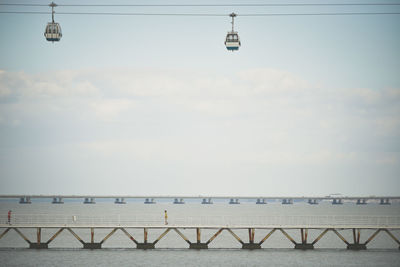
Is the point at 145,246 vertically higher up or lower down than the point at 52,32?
lower down

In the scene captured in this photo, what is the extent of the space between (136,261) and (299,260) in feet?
59.3

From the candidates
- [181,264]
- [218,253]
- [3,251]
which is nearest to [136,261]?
[181,264]

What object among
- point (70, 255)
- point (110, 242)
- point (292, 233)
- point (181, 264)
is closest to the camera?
point (181, 264)

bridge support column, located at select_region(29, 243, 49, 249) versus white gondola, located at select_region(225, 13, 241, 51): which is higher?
white gondola, located at select_region(225, 13, 241, 51)

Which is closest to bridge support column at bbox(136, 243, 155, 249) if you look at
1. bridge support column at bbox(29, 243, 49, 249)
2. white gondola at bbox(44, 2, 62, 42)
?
bridge support column at bbox(29, 243, 49, 249)

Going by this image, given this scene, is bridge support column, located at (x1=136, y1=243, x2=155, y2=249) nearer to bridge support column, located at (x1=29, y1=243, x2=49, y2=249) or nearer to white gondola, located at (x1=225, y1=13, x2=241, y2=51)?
bridge support column, located at (x1=29, y1=243, x2=49, y2=249)

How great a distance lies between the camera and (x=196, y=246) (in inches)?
2451

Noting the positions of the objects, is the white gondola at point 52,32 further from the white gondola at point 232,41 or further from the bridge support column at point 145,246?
the bridge support column at point 145,246

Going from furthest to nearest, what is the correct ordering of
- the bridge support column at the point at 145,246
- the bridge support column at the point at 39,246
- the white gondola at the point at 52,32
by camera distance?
the bridge support column at the point at 39,246, the bridge support column at the point at 145,246, the white gondola at the point at 52,32

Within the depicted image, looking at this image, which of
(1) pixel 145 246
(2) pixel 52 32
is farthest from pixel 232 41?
(1) pixel 145 246

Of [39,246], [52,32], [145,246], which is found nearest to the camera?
[52,32]

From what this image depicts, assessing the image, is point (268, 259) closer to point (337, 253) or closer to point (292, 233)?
point (337, 253)

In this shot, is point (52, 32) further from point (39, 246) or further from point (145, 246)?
point (39, 246)

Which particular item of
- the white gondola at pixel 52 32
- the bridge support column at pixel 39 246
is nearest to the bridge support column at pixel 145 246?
the bridge support column at pixel 39 246
